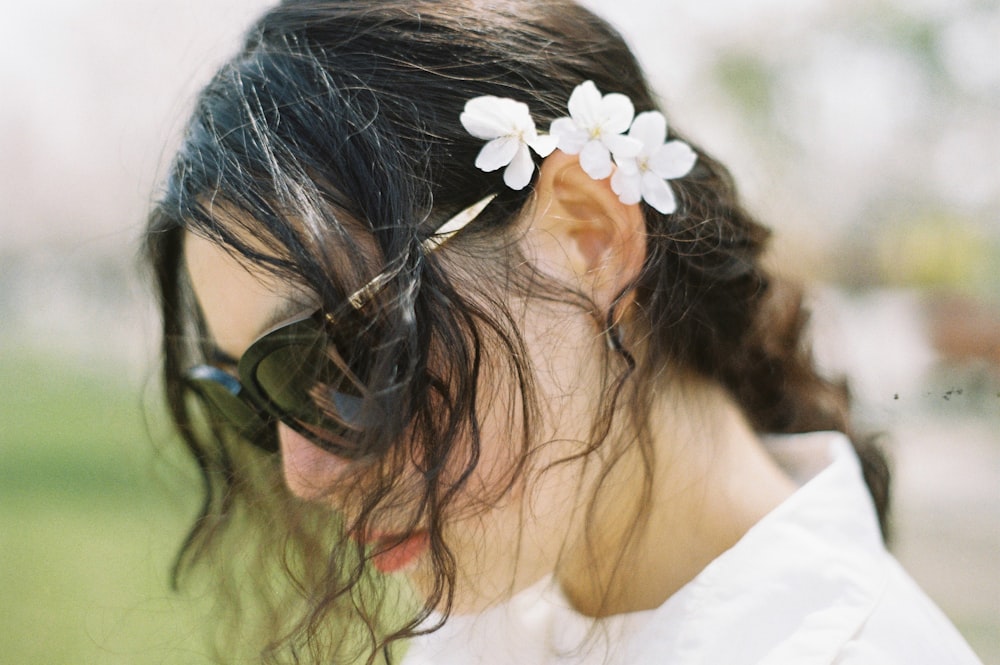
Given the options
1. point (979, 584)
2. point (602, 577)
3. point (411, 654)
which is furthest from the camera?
point (979, 584)

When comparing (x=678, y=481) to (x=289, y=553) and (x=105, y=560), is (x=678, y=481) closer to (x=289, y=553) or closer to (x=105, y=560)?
(x=289, y=553)

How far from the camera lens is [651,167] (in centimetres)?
111

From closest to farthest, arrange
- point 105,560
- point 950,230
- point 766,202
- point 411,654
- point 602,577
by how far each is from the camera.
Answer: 1. point 602,577
2. point 411,654
3. point 766,202
4. point 950,230
5. point 105,560

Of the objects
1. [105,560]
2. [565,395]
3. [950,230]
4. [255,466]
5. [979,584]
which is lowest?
[105,560]

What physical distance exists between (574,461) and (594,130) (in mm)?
455

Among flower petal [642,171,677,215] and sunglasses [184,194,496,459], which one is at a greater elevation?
flower petal [642,171,677,215]

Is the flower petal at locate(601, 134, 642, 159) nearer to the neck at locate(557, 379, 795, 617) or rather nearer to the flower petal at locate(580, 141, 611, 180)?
the flower petal at locate(580, 141, 611, 180)

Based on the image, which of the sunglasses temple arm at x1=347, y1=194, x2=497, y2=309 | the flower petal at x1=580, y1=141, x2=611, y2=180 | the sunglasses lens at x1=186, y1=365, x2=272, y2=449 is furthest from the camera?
the sunglasses lens at x1=186, y1=365, x2=272, y2=449

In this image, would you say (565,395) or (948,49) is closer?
(565,395)

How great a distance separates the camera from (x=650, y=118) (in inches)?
43.8

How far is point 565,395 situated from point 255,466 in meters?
0.54

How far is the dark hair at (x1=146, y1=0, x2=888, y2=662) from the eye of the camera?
942 millimetres

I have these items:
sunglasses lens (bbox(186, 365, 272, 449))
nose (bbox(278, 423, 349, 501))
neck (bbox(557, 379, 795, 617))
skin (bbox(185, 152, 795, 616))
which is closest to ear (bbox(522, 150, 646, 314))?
skin (bbox(185, 152, 795, 616))

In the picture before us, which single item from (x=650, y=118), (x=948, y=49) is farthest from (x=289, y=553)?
A: (x=948, y=49)
